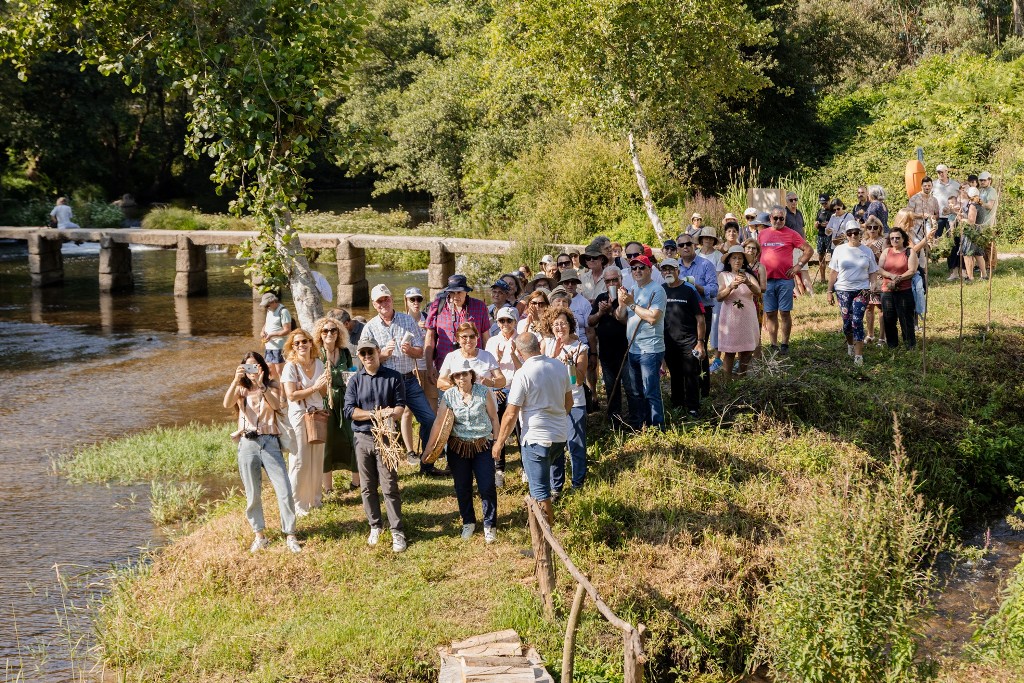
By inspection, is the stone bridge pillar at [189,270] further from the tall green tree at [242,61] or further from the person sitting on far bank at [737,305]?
the person sitting on far bank at [737,305]

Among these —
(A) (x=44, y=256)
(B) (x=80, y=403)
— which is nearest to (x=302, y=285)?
(B) (x=80, y=403)

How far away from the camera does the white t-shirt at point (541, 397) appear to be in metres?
7.78

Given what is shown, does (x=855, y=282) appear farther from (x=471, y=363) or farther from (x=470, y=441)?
(x=470, y=441)

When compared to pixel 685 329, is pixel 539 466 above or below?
below

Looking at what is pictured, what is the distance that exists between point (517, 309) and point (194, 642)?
459 centimetres

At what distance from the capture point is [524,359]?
828cm

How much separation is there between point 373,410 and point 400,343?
143cm

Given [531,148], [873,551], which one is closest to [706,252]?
[873,551]

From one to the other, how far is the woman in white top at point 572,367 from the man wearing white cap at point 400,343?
1404 millimetres

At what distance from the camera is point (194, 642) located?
7.14 m

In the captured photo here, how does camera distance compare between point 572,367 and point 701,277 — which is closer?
point 572,367

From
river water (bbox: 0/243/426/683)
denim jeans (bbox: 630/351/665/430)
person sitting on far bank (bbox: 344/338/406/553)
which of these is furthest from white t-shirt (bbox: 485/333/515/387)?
river water (bbox: 0/243/426/683)

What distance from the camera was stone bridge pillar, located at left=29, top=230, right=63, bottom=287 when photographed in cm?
2634

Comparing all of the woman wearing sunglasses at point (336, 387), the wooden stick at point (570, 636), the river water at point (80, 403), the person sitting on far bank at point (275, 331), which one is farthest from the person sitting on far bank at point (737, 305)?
the river water at point (80, 403)
